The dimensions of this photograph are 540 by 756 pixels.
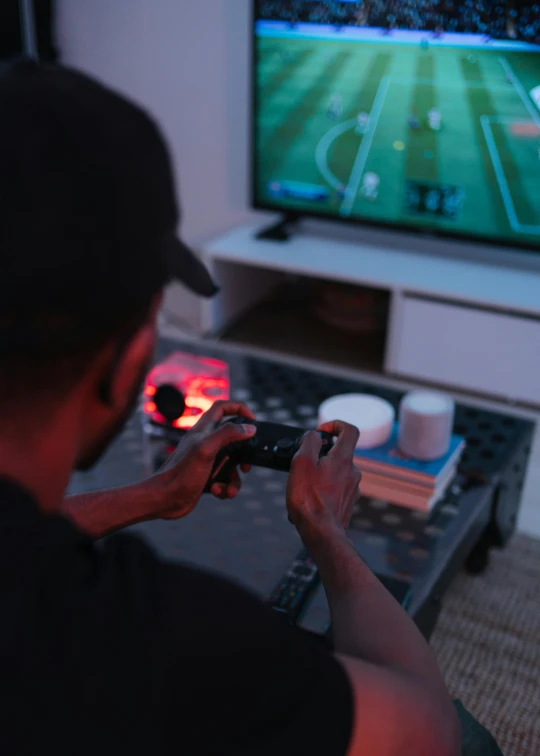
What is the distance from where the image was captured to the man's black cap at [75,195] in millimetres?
503

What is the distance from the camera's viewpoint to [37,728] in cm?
50

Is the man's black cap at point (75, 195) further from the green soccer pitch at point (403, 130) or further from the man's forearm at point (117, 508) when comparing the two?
the green soccer pitch at point (403, 130)

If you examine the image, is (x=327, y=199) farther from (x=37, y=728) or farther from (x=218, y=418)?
(x=37, y=728)

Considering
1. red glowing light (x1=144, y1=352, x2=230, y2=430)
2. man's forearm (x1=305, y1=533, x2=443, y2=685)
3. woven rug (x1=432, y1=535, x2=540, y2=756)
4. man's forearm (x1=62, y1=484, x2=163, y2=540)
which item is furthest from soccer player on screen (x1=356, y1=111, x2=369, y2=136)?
man's forearm (x1=305, y1=533, x2=443, y2=685)

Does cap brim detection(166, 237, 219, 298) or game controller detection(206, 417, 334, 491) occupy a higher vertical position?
cap brim detection(166, 237, 219, 298)

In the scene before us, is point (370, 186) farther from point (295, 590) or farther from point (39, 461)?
point (39, 461)

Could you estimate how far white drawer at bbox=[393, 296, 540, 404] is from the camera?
95.9 inches

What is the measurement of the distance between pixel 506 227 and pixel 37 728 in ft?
8.07

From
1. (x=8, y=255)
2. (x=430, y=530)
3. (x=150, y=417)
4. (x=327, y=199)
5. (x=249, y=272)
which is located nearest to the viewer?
(x=8, y=255)

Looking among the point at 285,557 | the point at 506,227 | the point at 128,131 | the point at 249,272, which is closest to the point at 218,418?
the point at 285,557

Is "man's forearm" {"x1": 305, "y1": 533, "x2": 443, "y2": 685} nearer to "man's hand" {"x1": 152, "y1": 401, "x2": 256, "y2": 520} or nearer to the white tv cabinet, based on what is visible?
"man's hand" {"x1": 152, "y1": 401, "x2": 256, "y2": 520}

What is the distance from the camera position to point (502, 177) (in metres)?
2.59

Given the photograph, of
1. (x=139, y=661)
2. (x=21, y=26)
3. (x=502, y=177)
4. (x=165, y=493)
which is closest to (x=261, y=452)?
(x=165, y=493)

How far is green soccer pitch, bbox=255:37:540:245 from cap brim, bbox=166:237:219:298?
6.87ft
